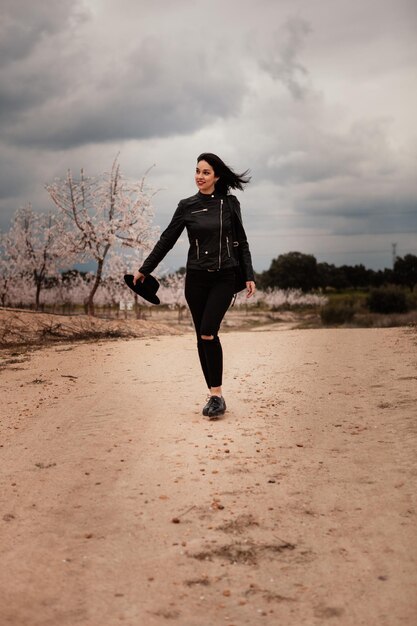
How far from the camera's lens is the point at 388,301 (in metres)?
34.3

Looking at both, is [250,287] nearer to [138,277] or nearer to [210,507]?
A: [138,277]

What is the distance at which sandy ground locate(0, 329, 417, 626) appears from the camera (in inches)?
120

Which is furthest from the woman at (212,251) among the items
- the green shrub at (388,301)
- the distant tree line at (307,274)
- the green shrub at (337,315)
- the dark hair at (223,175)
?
the distant tree line at (307,274)

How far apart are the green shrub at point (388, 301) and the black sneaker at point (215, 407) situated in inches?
1151

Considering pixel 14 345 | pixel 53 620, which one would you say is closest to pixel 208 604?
pixel 53 620

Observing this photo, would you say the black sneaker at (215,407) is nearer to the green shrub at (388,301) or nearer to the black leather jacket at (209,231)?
the black leather jacket at (209,231)

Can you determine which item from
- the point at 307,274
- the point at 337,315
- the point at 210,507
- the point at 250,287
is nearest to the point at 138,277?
the point at 250,287

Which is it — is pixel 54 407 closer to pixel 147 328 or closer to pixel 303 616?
pixel 303 616

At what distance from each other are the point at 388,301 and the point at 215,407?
29409 millimetres

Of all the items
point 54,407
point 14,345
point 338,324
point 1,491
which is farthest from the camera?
point 338,324

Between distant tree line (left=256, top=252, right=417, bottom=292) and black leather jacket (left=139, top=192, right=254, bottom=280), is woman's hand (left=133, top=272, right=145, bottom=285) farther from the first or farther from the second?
distant tree line (left=256, top=252, right=417, bottom=292)

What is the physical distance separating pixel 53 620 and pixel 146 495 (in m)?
1.48

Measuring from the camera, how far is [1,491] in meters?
4.59

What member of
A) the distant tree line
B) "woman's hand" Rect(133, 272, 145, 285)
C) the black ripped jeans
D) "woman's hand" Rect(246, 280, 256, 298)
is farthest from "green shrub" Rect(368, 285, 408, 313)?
the distant tree line
